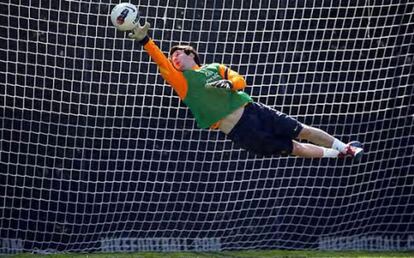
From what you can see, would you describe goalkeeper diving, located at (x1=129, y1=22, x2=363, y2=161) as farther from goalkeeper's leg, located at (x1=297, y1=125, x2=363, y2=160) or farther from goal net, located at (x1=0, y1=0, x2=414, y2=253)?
goal net, located at (x1=0, y1=0, x2=414, y2=253)

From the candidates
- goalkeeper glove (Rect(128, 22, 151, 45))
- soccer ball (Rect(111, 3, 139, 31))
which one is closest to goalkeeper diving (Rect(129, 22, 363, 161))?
goalkeeper glove (Rect(128, 22, 151, 45))

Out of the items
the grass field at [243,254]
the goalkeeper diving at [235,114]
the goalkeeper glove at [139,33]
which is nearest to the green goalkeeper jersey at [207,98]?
the goalkeeper diving at [235,114]

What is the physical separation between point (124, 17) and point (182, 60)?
0.68 m

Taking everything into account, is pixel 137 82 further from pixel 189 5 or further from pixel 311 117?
pixel 311 117

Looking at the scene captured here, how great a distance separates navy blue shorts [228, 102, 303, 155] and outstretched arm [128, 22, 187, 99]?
1.49ft

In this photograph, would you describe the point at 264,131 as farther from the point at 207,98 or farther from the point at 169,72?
the point at 169,72

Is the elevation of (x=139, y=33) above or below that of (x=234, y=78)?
above

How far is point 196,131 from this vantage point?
10078mm

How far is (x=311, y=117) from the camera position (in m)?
10.2

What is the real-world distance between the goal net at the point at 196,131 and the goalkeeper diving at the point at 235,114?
47.9 inches

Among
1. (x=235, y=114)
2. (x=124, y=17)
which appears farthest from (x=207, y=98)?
(x=124, y=17)

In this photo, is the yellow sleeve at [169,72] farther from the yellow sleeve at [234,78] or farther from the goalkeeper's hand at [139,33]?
the yellow sleeve at [234,78]

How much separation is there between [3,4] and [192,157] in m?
1.95

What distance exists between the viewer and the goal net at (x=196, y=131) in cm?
962
